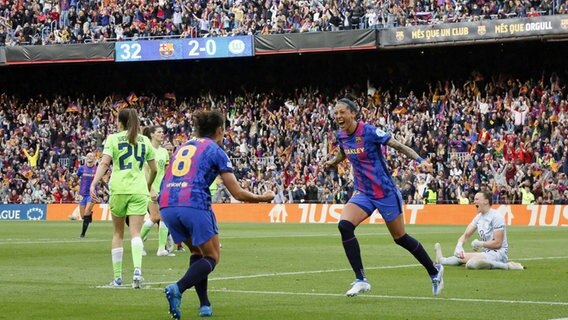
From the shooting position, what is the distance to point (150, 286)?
1473 centimetres

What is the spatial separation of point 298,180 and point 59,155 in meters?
13.6

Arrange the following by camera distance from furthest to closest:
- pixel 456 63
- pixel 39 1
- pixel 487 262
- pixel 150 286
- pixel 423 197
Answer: pixel 39 1
pixel 456 63
pixel 423 197
pixel 487 262
pixel 150 286

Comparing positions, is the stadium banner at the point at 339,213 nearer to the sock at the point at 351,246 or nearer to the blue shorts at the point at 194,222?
the sock at the point at 351,246

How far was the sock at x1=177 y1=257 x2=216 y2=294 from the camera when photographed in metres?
Result: 10.6

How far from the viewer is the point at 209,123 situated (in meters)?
11.1

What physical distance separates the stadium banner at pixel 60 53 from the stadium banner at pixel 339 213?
8315 mm

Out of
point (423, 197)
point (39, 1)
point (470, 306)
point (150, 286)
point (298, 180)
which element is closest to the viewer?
point (470, 306)

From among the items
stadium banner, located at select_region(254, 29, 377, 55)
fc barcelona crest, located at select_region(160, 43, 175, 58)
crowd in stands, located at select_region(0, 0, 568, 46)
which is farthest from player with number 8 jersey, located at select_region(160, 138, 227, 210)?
fc barcelona crest, located at select_region(160, 43, 175, 58)

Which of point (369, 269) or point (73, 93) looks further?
point (73, 93)

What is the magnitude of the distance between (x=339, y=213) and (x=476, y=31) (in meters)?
9.30

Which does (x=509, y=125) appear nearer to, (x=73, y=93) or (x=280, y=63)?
(x=280, y=63)

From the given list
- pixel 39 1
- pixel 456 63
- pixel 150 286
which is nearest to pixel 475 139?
pixel 456 63

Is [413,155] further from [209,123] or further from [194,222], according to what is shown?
[194,222]

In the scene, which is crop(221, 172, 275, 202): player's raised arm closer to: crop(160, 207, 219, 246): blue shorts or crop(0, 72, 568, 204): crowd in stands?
crop(160, 207, 219, 246): blue shorts
